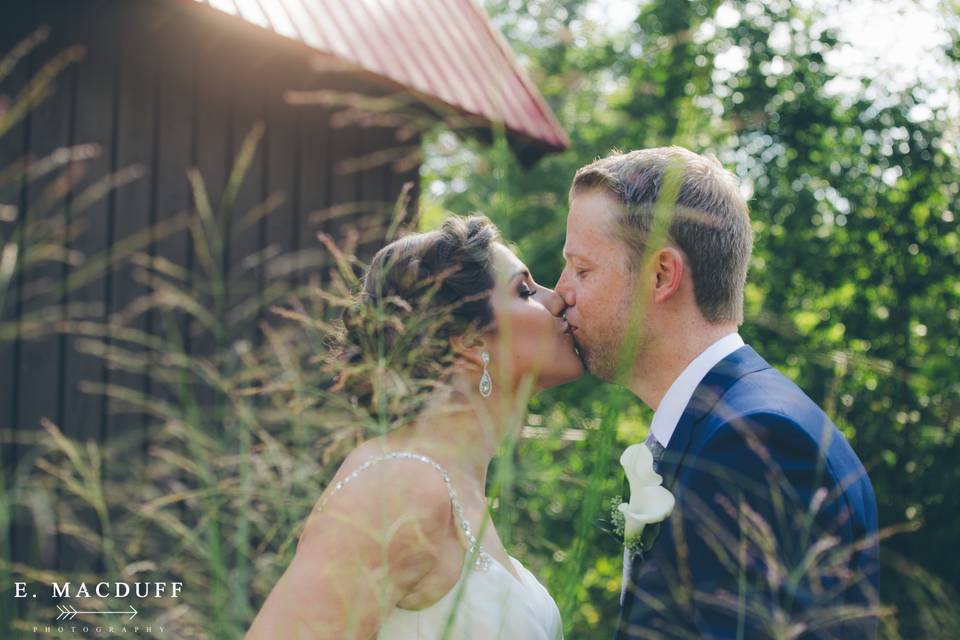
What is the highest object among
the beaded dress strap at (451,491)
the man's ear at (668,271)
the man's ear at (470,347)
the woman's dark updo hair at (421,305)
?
the woman's dark updo hair at (421,305)

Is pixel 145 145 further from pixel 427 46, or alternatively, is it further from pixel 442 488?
pixel 442 488

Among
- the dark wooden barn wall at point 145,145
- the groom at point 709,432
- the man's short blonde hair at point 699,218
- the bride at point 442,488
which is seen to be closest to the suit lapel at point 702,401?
the groom at point 709,432

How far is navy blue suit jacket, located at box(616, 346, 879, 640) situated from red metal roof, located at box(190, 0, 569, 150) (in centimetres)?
288

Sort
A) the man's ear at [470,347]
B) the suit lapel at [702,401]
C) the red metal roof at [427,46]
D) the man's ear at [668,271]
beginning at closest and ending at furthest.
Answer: the suit lapel at [702,401] → the man's ear at [668,271] → the man's ear at [470,347] → the red metal roof at [427,46]

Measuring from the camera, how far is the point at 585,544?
72.6 inches

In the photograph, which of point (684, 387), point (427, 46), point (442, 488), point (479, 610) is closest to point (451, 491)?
point (442, 488)

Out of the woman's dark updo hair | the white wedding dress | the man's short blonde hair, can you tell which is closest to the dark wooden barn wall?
the woman's dark updo hair

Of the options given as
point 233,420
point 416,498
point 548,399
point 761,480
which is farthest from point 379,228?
point 761,480

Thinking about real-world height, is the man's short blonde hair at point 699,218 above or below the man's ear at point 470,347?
above

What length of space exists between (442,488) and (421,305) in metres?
0.55

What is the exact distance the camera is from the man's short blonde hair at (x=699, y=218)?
9.79 ft

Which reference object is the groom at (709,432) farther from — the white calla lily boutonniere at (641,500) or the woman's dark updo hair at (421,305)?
the woman's dark updo hair at (421,305)

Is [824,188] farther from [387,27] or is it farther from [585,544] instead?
[585,544]

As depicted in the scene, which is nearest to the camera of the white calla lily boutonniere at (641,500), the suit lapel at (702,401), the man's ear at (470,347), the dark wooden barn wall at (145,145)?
the white calla lily boutonniere at (641,500)
